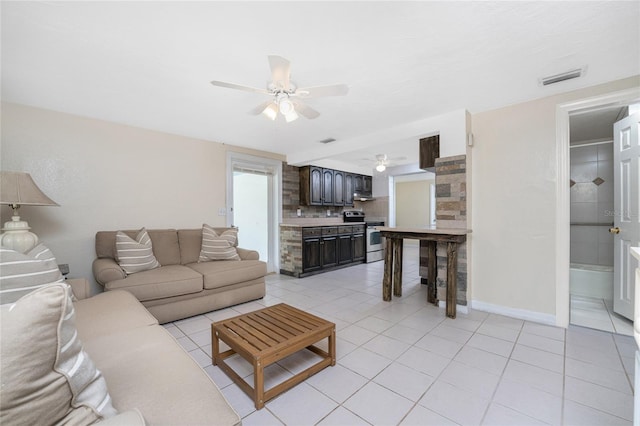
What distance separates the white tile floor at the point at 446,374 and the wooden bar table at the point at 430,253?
14.5 inches

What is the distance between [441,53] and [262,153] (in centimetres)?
351

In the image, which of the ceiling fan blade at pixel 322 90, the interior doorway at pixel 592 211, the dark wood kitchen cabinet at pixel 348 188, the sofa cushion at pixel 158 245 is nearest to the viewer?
the ceiling fan blade at pixel 322 90

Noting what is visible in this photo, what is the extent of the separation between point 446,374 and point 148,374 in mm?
1854

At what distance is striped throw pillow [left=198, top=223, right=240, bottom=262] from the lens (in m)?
3.58

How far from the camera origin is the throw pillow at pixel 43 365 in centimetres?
58

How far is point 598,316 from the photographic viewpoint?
2.86m

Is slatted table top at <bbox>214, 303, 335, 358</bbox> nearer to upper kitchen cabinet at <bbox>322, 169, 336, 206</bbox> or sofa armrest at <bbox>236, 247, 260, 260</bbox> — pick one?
sofa armrest at <bbox>236, 247, 260, 260</bbox>

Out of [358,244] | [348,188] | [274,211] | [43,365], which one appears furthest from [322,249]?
[43,365]

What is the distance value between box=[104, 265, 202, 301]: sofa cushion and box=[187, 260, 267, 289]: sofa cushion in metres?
0.11

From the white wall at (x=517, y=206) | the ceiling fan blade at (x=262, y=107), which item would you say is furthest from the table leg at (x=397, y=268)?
the ceiling fan blade at (x=262, y=107)

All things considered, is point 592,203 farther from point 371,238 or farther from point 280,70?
point 280,70

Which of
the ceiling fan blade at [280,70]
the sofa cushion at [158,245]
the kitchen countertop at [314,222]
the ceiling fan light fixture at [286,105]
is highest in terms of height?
the ceiling fan blade at [280,70]

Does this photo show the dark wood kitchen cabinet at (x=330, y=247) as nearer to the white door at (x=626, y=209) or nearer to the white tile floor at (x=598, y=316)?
the white tile floor at (x=598, y=316)

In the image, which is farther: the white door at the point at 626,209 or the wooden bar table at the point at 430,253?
the wooden bar table at the point at 430,253
